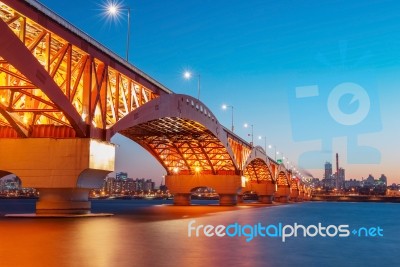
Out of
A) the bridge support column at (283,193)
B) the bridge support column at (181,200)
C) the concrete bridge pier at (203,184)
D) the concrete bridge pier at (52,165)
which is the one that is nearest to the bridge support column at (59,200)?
the concrete bridge pier at (52,165)

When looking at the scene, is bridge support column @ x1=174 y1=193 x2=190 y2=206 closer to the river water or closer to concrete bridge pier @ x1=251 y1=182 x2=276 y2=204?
concrete bridge pier @ x1=251 y1=182 x2=276 y2=204

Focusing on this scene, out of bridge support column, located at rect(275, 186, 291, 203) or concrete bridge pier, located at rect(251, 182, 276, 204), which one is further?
bridge support column, located at rect(275, 186, 291, 203)

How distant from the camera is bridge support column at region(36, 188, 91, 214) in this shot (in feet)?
118

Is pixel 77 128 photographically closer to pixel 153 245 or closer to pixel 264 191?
pixel 153 245

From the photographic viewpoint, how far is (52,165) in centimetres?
3494

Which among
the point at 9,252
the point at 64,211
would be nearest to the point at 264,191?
the point at 64,211

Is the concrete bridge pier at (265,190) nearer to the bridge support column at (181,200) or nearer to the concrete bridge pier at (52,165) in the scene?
the bridge support column at (181,200)

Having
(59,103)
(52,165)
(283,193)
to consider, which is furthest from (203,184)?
(283,193)

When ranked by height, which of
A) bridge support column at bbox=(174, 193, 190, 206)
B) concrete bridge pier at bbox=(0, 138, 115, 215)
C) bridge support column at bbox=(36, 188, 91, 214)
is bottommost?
bridge support column at bbox=(174, 193, 190, 206)

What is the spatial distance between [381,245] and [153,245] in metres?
10.9

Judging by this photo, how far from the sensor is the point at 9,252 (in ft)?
56.2

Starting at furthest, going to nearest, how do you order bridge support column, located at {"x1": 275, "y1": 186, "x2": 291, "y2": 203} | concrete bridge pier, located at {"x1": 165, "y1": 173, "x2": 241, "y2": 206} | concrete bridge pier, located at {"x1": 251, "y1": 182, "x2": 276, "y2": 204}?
1. bridge support column, located at {"x1": 275, "y1": 186, "x2": 291, "y2": 203}
2. concrete bridge pier, located at {"x1": 251, "y1": 182, "x2": 276, "y2": 204}
3. concrete bridge pier, located at {"x1": 165, "y1": 173, "x2": 241, "y2": 206}

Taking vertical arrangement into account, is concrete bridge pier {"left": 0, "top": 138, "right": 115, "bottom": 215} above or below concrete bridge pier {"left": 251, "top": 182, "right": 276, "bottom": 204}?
above

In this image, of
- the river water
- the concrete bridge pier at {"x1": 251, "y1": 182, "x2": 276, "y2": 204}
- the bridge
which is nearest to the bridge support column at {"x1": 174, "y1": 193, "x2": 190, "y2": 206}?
the bridge
